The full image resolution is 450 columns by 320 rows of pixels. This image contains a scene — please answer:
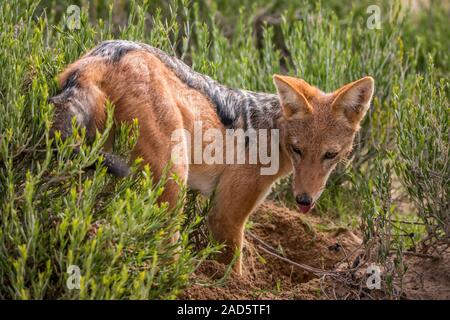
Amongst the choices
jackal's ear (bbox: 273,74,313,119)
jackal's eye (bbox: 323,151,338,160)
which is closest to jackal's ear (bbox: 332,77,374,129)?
jackal's ear (bbox: 273,74,313,119)

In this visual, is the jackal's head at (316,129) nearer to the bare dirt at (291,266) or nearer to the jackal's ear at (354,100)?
the jackal's ear at (354,100)

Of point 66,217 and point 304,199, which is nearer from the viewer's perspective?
point 66,217

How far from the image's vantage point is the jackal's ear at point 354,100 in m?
5.95

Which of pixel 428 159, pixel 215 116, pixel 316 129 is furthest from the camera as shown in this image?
pixel 215 116

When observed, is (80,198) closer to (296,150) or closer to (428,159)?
(296,150)

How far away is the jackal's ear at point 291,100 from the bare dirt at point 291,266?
1.14 metres

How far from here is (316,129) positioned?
5.98 metres

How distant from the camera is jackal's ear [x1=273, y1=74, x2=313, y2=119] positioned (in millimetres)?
6012

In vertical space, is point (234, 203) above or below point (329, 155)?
below

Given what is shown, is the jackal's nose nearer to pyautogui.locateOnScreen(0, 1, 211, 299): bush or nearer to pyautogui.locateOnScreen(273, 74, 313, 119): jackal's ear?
pyautogui.locateOnScreen(273, 74, 313, 119): jackal's ear

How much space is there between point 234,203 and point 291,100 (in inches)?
35.9

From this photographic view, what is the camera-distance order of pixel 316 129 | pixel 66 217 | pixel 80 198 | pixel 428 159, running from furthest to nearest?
pixel 316 129, pixel 428 159, pixel 80 198, pixel 66 217

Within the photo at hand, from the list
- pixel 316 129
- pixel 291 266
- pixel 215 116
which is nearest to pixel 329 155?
pixel 316 129
